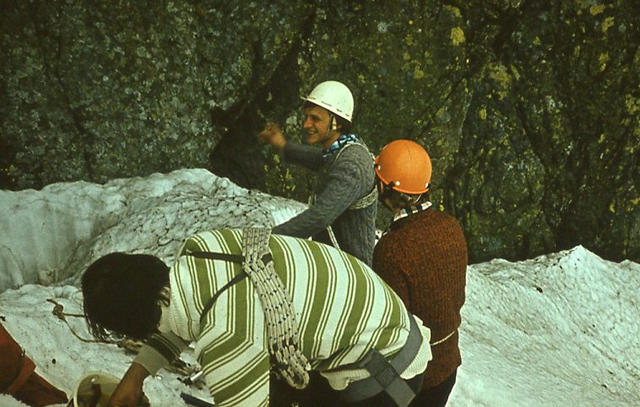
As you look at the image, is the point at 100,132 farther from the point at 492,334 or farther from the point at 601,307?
the point at 601,307

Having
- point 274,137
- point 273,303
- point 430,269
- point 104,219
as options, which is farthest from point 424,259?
point 104,219

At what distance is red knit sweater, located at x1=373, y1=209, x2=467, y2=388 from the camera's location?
6.57 ft

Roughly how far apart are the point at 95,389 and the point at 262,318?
635 mm

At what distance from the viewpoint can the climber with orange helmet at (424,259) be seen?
2008 mm

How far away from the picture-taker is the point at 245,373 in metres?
1.36

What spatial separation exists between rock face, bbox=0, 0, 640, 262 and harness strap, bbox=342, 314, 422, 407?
327 cm

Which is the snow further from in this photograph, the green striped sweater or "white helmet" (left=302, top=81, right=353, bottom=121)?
"white helmet" (left=302, top=81, right=353, bottom=121)

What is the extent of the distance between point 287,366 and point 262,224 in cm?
265

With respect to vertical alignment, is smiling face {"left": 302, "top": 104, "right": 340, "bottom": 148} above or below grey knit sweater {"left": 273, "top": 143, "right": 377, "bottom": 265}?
above

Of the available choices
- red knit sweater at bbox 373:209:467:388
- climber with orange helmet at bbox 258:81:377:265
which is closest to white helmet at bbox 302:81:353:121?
climber with orange helmet at bbox 258:81:377:265

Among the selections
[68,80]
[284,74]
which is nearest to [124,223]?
[68,80]

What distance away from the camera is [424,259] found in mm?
2000

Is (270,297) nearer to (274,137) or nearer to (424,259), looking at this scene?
(424,259)

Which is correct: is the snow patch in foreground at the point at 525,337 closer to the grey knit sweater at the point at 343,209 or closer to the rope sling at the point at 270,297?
the grey knit sweater at the point at 343,209
